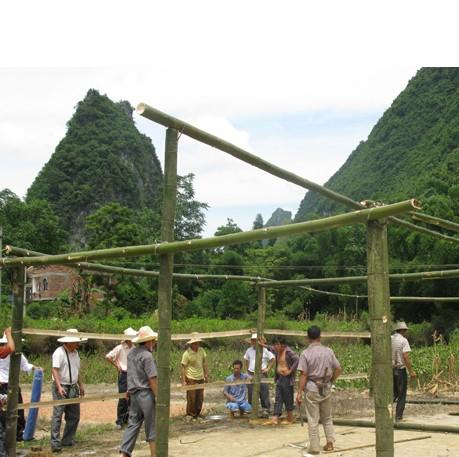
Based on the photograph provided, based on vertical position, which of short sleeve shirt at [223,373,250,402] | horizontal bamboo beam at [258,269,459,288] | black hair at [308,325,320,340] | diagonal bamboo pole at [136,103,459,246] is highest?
diagonal bamboo pole at [136,103,459,246]

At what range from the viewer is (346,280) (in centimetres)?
980

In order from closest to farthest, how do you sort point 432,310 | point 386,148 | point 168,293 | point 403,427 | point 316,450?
point 168,293
point 316,450
point 403,427
point 432,310
point 386,148

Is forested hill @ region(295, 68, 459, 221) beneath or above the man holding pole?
above

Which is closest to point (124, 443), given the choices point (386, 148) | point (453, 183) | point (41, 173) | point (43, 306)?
point (43, 306)

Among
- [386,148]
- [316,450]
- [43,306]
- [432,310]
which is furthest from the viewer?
[386,148]

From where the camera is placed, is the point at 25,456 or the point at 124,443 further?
the point at 25,456

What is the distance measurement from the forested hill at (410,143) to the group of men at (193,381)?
3035 cm

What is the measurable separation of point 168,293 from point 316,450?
9.59ft

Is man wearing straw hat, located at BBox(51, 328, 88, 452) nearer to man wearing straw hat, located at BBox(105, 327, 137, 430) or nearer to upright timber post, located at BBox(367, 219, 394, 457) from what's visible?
man wearing straw hat, located at BBox(105, 327, 137, 430)

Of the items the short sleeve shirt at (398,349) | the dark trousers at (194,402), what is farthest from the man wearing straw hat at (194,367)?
the short sleeve shirt at (398,349)

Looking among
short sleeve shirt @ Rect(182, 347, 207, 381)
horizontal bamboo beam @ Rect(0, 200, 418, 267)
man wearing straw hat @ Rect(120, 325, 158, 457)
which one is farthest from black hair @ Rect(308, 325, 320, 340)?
short sleeve shirt @ Rect(182, 347, 207, 381)

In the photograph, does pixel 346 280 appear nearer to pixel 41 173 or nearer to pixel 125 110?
pixel 41 173

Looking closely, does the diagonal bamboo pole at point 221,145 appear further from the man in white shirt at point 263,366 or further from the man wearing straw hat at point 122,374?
the man in white shirt at point 263,366

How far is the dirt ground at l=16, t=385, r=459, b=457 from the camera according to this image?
7680 millimetres
